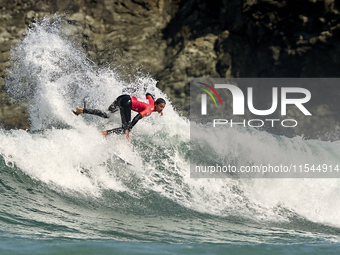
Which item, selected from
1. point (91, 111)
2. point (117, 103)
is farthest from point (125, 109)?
point (91, 111)

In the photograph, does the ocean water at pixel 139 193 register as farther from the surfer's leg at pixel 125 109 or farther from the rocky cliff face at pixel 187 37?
the rocky cliff face at pixel 187 37

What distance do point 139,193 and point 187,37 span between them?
7593 mm

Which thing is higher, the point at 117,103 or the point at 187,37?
the point at 187,37

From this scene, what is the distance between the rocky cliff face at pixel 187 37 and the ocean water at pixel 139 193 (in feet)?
11.4

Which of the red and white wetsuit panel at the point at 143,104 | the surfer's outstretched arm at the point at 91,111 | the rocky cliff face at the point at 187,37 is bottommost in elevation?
the surfer's outstretched arm at the point at 91,111

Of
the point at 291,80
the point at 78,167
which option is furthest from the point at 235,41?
the point at 78,167

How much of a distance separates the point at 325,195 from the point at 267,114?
6.26 meters

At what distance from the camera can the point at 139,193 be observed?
5102mm

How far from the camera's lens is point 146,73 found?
447 inches

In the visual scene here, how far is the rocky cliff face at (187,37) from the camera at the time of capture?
34.2 feet

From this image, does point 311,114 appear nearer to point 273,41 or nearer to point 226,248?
point 273,41

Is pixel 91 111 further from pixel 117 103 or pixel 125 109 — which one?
pixel 125 109

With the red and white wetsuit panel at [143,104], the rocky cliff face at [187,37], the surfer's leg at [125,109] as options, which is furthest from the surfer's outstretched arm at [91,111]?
the rocky cliff face at [187,37]

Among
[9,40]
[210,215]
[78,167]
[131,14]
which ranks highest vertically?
[131,14]
